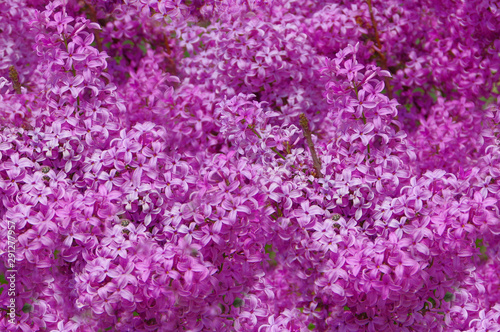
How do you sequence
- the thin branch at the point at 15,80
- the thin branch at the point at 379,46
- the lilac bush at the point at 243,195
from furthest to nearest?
the thin branch at the point at 379,46, the thin branch at the point at 15,80, the lilac bush at the point at 243,195

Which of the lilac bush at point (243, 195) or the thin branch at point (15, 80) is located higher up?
the thin branch at point (15, 80)

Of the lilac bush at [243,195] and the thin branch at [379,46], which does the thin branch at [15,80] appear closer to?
the lilac bush at [243,195]

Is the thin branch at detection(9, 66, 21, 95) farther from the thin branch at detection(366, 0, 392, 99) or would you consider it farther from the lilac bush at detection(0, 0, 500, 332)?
the thin branch at detection(366, 0, 392, 99)

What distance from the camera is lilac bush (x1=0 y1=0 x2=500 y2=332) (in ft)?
8.64

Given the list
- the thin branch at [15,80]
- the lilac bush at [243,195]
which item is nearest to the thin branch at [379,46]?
the lilac bush at [243,195]

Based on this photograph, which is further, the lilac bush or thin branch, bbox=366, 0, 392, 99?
thin branch, bbox=366, 0, 392, 99

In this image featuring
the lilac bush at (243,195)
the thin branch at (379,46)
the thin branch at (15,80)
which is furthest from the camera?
the thin branch at (379,46)

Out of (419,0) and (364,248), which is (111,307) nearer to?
(364,248)

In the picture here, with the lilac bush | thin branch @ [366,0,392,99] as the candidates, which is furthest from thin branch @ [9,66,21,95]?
thin branch @ [366,0,392,99]

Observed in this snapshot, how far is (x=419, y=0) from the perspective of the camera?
3650mm

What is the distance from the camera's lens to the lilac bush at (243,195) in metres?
2.63

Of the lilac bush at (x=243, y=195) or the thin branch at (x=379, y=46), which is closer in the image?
the lilac bush at (x=243, y=195)

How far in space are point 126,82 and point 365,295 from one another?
1.87m

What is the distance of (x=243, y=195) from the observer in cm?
263
